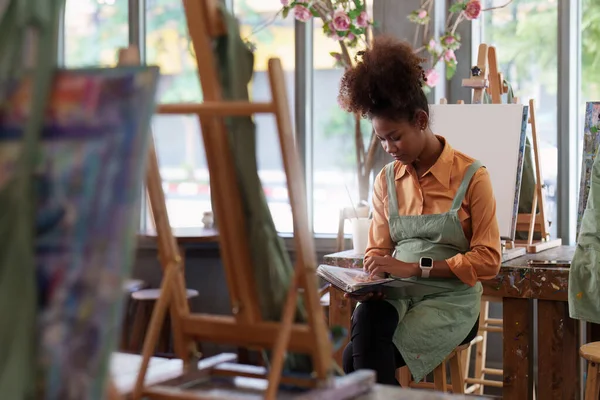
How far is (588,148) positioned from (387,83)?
3.77 feet

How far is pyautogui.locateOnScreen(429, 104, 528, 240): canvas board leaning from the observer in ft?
10.6

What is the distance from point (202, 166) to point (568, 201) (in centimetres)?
221

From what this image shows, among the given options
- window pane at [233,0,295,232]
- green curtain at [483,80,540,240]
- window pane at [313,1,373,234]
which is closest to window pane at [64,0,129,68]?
window pane at [233,0,295,232]

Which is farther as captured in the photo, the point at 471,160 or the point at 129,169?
the point at 471,160

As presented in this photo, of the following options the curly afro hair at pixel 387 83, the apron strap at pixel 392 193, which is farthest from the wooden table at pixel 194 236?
the curly afro hair at pixel 387 83

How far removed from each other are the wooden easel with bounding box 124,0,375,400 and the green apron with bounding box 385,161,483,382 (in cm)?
128

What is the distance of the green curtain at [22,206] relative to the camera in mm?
954

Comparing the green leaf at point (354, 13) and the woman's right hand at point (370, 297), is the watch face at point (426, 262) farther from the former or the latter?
the green leaf at point (354, 13)

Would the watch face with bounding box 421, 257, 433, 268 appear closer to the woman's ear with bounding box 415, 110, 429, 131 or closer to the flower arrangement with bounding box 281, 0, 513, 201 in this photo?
the woman's ear with bounding box 415, 110, 429, 131

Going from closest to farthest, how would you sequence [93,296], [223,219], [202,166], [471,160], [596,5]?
[93,296] < [223,219] < [471,160] < [596,5] < [202,166]

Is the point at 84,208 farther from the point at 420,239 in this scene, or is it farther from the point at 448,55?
the point at 448,55

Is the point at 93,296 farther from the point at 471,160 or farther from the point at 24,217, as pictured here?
the point at 471,160

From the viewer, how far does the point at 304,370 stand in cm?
134

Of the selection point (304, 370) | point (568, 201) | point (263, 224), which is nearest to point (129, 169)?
point (263, 224)
